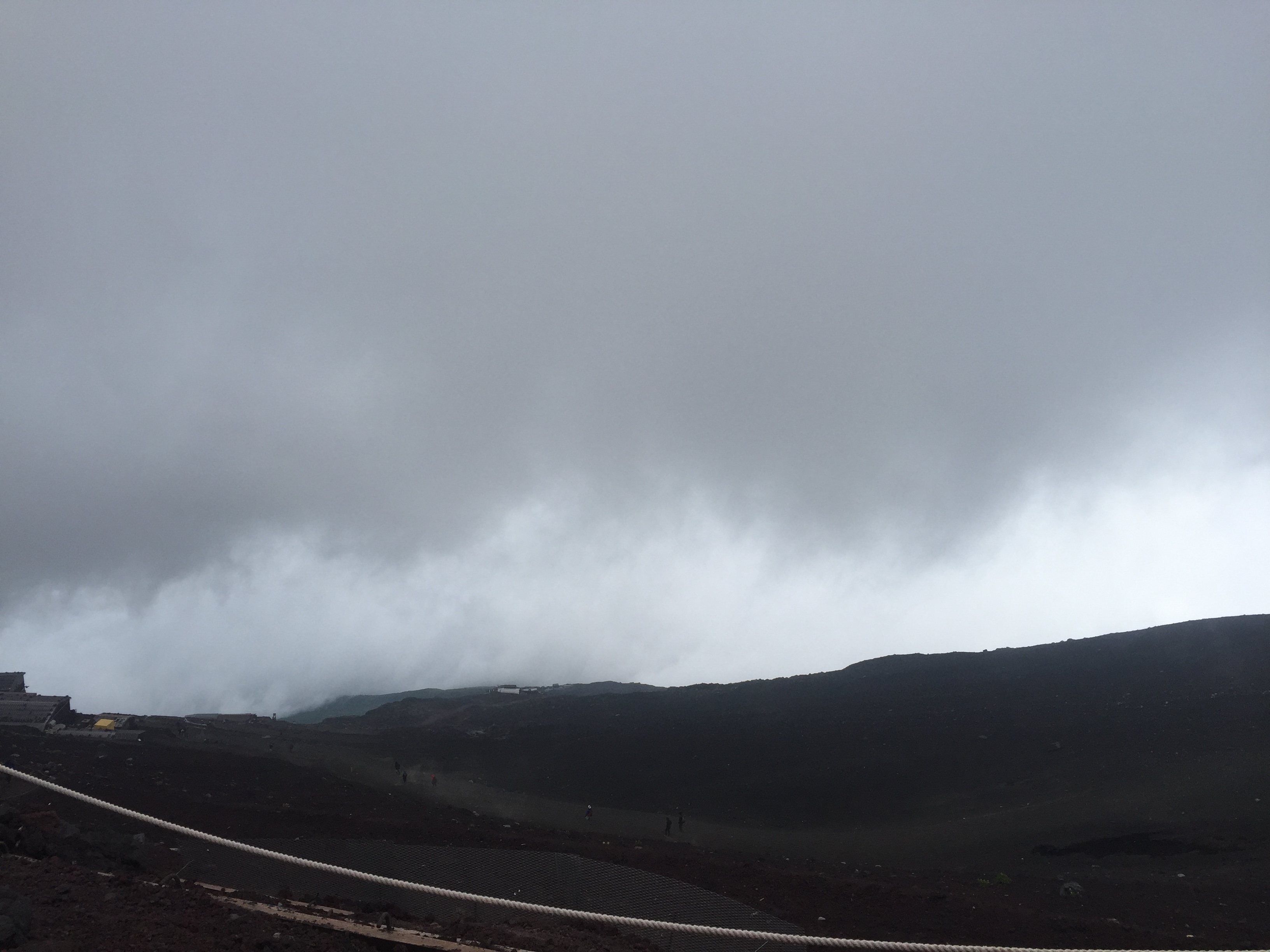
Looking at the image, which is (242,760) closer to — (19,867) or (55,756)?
(55,756)

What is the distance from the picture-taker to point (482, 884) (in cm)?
1204

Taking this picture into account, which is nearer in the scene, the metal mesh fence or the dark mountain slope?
the metal mesh fence

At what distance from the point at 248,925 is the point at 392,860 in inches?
217

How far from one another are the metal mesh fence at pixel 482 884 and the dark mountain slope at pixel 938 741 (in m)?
20.7

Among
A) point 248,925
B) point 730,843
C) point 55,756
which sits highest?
point 248,925

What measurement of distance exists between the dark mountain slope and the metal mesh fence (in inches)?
814

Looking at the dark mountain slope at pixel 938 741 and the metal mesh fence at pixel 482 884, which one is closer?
the metal mesh fence at pixel 482 884

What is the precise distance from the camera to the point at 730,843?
2850 cm

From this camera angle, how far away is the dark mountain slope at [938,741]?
29.6m

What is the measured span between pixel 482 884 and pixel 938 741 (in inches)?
1166

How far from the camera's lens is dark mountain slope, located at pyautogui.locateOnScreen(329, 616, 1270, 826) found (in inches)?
1164

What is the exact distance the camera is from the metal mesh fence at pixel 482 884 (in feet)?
29.8

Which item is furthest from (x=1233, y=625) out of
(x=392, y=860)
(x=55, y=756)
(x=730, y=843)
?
(x=55, y=756)

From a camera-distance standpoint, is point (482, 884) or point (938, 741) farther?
point (938, 741)
